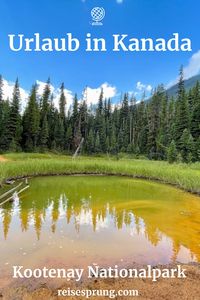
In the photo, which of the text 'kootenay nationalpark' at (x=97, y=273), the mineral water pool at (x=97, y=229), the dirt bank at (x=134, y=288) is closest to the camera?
the dirt bank at (x=134, y=288)

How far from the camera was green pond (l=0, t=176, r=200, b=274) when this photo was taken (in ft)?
21.2

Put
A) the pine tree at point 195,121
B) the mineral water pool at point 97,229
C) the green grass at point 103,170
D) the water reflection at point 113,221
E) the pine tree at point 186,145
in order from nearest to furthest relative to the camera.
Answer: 1. the mineral water pool at point 97,229
2. the water reflection at point 113,221
3. the green grass at point 103,170
4. the pine tree at point 186,145
5. the pine tree at point 195,121

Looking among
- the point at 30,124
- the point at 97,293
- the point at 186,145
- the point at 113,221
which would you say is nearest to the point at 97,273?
the point at 97,293

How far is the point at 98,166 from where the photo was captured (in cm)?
2389

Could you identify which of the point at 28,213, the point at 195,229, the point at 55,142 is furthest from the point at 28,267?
the point at 55,142

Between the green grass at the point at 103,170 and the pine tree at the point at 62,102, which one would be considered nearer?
the green grass at the point at 103,170

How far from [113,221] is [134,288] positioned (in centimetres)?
478

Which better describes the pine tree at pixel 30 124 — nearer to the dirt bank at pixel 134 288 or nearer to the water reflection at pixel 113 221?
the water reflection at pixel 113 221

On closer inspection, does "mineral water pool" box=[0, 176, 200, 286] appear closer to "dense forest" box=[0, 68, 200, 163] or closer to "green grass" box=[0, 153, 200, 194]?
"green grass" box=[0, 153, 200, 194]

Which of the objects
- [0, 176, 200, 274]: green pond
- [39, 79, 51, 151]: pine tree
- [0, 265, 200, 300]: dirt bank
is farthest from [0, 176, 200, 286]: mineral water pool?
[39, 79, 51, 151]: pine tree

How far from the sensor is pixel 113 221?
9.59 metres

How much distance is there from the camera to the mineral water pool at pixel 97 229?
6.43 meters

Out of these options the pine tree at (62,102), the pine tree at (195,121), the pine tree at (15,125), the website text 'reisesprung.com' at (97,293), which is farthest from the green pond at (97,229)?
the pine tree at (62,102)

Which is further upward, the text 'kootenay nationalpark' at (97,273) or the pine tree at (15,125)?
the pine tree at (15,125)
